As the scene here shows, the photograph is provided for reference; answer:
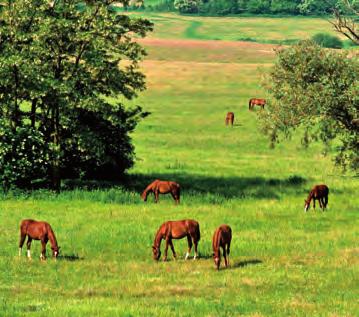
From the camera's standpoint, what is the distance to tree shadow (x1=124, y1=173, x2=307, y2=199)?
44844mm

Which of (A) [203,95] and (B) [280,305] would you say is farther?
(A) [203,95]

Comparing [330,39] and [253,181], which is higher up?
[330,39]

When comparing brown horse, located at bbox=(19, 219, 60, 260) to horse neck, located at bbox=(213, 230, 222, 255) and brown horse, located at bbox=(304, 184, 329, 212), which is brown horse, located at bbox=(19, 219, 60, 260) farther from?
brown horse, located at bbox=(304, 184, 329, 212)

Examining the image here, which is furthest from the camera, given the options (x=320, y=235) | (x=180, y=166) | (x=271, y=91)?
(x=180, y=166)

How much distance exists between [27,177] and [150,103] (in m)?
48.1

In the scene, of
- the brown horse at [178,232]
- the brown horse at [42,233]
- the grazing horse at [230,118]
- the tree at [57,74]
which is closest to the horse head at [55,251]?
the brown horse at [42,233]

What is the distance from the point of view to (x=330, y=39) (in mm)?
185125

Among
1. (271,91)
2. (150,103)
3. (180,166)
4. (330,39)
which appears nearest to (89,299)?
(271,91)

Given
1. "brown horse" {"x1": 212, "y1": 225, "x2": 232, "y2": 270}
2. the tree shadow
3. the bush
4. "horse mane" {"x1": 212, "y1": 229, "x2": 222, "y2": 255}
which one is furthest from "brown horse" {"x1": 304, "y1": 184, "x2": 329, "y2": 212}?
the bush

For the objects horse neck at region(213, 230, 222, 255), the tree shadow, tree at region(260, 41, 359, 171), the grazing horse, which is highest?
tree at region(260, 41, 359, 171)

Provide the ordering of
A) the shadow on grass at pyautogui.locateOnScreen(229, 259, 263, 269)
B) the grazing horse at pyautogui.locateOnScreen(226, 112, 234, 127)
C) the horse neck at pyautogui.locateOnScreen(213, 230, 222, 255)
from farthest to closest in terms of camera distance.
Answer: the grazing horse at pyautogui.locateOnScreen(226, 112, 234, 127) → the shadow on grass at pyautogui.locateOnScreen(229, 259, 263, 269) → the horse neck at pyautogui.locateOnScreen(213, 230, 222, 255)

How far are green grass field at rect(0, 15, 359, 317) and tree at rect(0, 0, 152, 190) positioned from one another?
7.99ft

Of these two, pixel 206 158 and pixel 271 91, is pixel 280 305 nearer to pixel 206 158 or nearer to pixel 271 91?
pixel 271 91

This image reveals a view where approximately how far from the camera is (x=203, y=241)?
3122 cm
